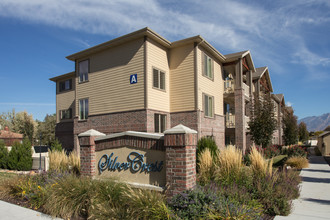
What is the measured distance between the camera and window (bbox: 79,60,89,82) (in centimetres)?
2025

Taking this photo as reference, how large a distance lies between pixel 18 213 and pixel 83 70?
14941 mm

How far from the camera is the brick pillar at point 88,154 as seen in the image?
8742 millimetres

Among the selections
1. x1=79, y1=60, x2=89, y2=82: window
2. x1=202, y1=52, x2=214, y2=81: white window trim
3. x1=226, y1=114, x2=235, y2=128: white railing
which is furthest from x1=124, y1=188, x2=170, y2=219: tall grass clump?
x1=226, y1=114, x2=235, y2=128: white railing

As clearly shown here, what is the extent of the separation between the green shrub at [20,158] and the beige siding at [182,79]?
10.5 metres

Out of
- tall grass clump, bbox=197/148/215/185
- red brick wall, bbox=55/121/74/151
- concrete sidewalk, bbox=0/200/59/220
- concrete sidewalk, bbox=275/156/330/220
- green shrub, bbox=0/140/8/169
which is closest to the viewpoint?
concrete sidewalk, bbox=275/156/330/220

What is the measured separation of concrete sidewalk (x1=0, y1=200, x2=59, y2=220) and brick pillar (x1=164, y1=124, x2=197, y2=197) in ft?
11.6

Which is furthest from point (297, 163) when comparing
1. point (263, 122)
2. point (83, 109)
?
point (83, 109)

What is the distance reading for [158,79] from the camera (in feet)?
56.8

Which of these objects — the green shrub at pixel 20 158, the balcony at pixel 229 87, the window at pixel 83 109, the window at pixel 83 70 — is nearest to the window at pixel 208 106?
the balcony at pixel 229 87

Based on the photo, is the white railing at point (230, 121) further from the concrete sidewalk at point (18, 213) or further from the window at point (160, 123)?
the concrete sidewalk at point (18, 213)

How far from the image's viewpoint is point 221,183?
7453 mm

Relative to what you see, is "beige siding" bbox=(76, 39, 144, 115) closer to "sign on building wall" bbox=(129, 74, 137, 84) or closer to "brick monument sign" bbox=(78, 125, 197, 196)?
"sign on building wall" bbox=(129, 74, 137, 84)

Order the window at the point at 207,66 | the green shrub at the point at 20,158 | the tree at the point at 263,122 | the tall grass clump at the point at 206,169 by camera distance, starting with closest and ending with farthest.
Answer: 1. the tall grass clump at the point at 206,169
2. the green shrub at the point at 20,158
3. the tree at the point at 263,122
4. the window at the point at 207,66

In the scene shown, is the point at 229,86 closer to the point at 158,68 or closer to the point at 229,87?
the point at 229,87
